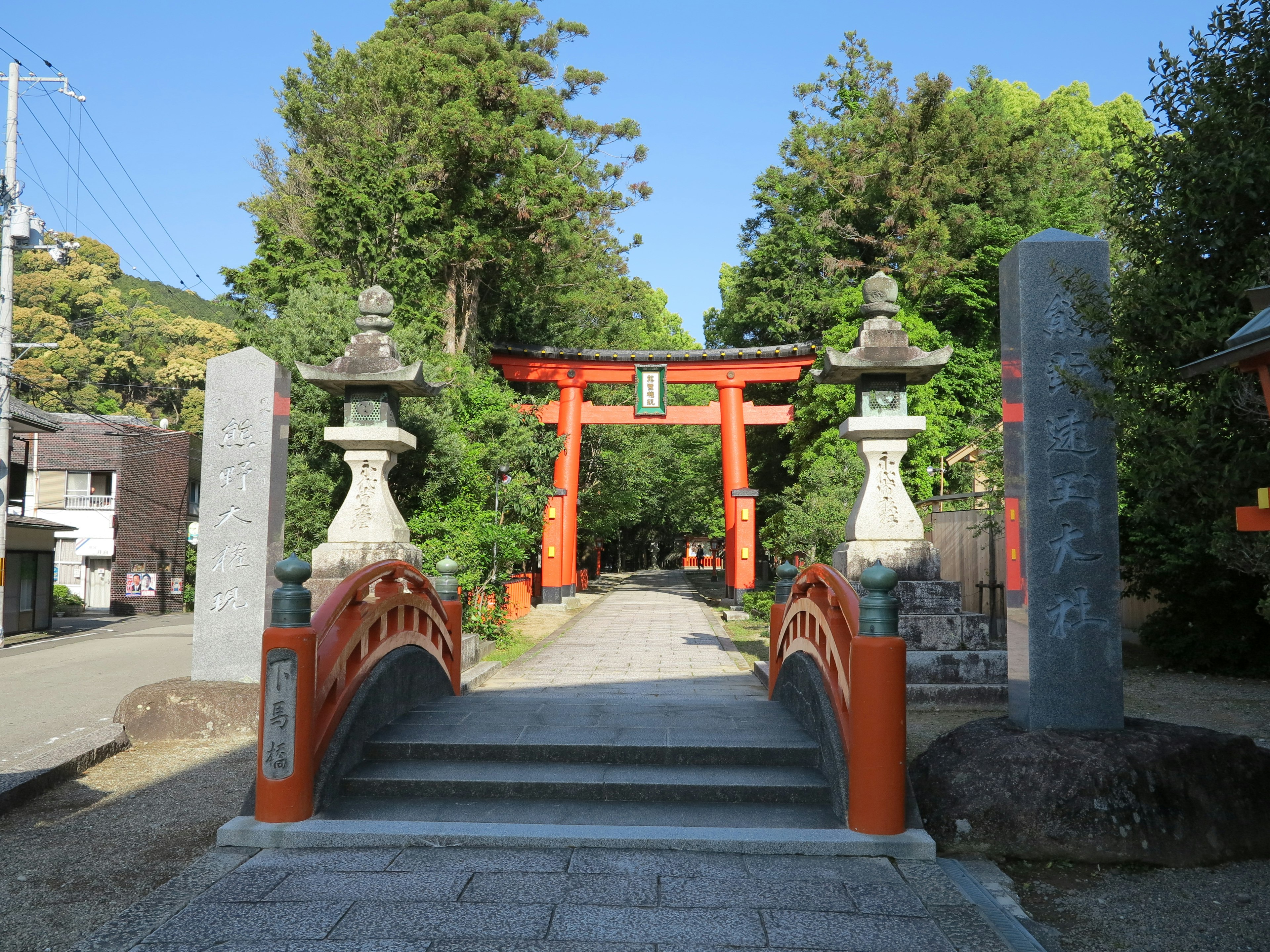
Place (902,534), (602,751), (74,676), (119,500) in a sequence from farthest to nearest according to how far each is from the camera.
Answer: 1. (119,500)
2. (74,676)
3. (902,534)
4. (602,751)

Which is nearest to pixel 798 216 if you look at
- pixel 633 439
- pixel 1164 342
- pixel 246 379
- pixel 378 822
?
pixel 633 439

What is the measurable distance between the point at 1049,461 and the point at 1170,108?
2.05 meters

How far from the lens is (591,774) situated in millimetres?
5047

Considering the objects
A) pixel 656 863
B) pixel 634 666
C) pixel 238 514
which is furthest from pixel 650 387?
pixel 656 863

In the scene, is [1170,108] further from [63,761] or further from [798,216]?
[798,216]

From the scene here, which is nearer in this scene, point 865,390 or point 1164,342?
point 1164,342

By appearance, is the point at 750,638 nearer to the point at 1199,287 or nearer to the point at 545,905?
the point at 1199,287

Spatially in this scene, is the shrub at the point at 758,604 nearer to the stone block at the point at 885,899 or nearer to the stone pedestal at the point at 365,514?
the stone pedestal at the point at 365,514

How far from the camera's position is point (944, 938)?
3391mm

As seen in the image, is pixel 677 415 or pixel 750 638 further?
pixel 677 415

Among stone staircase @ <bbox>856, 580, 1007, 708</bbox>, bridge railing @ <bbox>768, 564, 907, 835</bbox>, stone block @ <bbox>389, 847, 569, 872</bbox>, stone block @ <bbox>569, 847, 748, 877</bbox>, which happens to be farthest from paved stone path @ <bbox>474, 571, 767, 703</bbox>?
stone block @ <bbox>389, 847, 569, 872</bbox>

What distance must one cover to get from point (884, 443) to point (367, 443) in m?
5.65

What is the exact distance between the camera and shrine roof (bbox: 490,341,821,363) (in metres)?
21.8

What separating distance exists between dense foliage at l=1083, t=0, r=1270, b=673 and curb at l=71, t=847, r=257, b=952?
468cm
